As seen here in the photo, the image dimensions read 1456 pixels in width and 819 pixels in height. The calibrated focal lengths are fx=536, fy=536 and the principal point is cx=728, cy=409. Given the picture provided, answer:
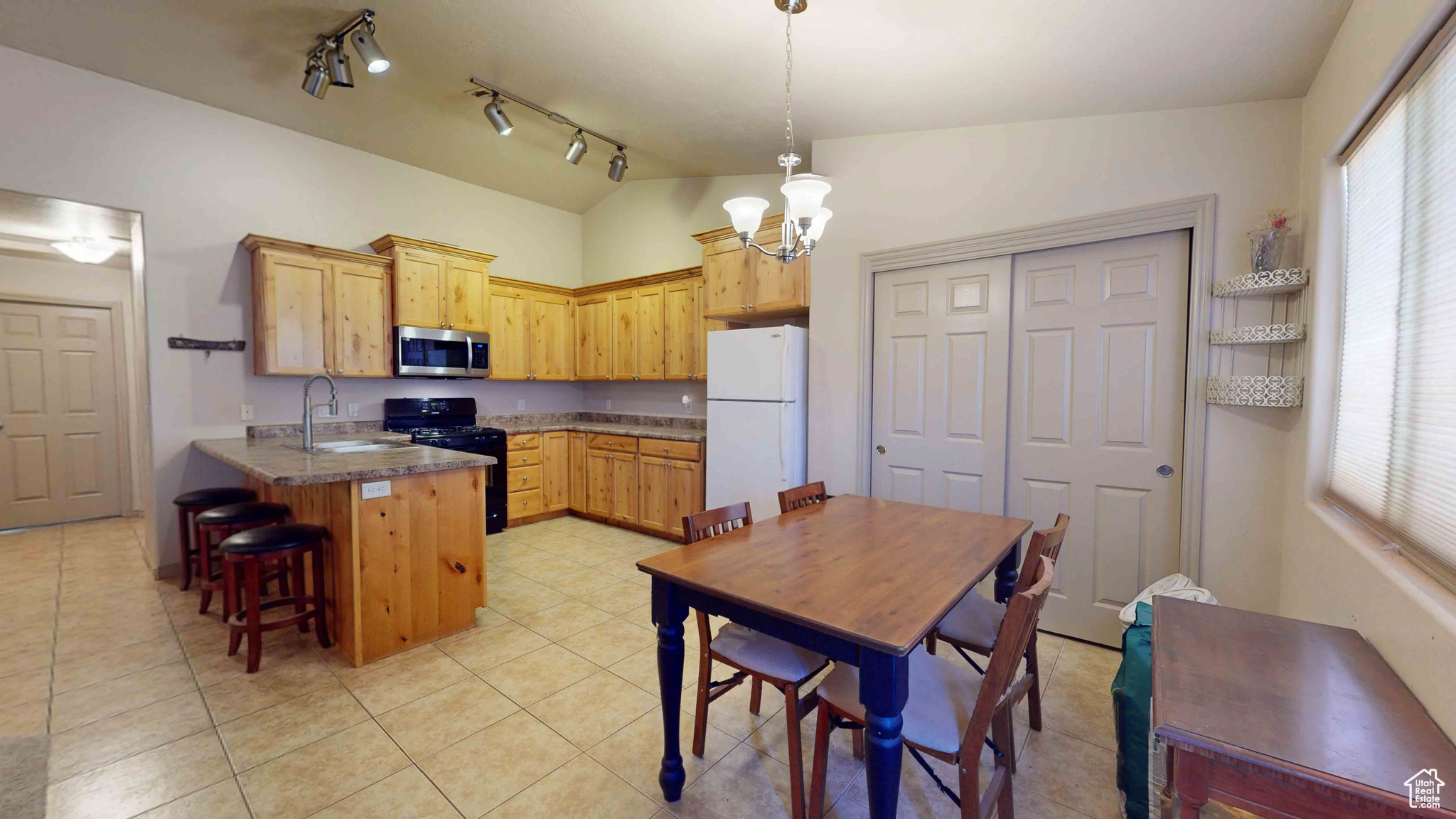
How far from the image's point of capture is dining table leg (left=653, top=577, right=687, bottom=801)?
1.63 metres

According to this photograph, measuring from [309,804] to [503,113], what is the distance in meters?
3.81

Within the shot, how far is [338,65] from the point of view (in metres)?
2.95

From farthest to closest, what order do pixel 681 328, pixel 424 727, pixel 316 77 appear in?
pixel 681 328
pixel 316 77
pixel 424 727

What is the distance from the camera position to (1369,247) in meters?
1.65

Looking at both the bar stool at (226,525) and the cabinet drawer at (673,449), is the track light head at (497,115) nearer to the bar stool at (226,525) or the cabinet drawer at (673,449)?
the cabinet drawer at (673,449)

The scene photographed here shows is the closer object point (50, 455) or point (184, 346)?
point (184, 346)

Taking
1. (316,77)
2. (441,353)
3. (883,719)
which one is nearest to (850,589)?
(883,719)

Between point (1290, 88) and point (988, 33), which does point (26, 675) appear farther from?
point (1290, 88)

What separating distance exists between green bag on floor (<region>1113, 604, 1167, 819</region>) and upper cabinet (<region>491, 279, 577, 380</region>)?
490 cm

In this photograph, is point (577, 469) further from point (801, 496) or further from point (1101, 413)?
point (1101, 413)

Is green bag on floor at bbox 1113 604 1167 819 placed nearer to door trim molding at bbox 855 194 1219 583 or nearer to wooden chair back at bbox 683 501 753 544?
door trim molding at bbox 855 194 1219 583

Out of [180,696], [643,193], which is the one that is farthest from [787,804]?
[643,193]

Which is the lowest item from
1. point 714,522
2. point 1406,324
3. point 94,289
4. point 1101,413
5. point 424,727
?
point 424,727

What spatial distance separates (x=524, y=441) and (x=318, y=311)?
1821 mm
